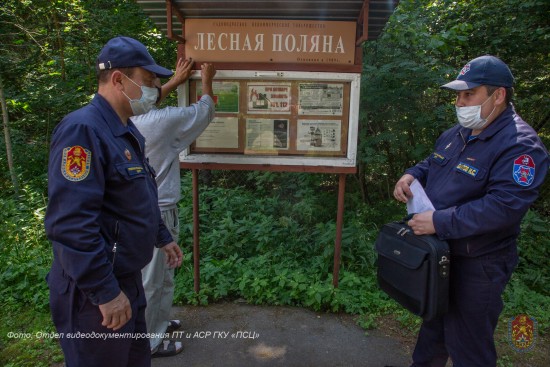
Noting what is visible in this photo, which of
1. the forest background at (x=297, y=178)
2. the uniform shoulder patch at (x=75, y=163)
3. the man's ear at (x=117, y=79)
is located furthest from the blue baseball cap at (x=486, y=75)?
the forest background at (x=297, y=178)

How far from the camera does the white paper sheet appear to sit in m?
2.22

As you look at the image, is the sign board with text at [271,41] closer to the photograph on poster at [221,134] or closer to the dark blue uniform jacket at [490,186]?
the photograph on poster at [221,134]

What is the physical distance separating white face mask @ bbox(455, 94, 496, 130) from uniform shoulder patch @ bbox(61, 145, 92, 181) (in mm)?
1946

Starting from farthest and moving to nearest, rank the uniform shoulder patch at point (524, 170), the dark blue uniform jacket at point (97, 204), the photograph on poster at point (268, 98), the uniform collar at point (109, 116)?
1. the photograph on poster at point (268, 98)
2. the uniform shoulder patch at point (524, 170)
3. the uniform collar at point (109, 116)
4. the dark blue uniform jacket at point (97, 204)

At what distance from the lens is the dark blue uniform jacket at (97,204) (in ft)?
4.99

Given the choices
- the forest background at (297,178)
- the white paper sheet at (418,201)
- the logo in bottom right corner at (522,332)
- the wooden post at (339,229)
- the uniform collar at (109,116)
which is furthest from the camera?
the forest background at (297,178)

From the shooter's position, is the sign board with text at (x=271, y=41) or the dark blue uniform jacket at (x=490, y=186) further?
the sign board with text at (x=271, y=41)

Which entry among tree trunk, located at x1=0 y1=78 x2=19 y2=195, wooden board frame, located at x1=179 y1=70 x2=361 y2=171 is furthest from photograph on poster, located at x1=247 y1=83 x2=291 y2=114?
tree trunk, located at x1=0 y1=78 x2=19 y2=195

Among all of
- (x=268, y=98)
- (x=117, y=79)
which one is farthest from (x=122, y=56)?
(x=268, y=98)

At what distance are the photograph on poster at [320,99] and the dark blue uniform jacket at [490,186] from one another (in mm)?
1211

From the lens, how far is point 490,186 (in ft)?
6.40

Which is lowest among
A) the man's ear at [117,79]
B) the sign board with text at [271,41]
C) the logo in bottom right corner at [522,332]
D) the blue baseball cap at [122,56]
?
the logo in bottom right corner at [522,332]

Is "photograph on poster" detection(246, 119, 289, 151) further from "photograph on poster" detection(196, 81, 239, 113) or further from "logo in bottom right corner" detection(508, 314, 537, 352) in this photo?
"logo in bottom right corner" detection(508, 314, 537, 352)

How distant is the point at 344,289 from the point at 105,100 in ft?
9.35
